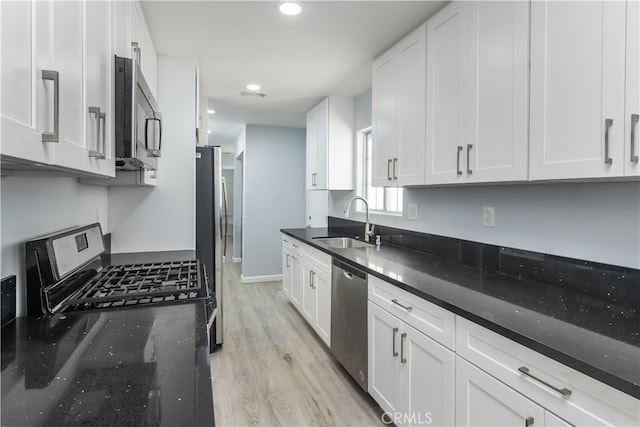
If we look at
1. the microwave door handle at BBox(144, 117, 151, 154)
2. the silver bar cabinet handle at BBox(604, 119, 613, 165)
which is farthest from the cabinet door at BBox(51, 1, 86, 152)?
the silver bar cabinet handle at BBox(604, 119, 613, 165)

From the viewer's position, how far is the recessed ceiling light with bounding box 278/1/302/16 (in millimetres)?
1890

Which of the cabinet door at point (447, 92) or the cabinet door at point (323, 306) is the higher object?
the cabinet door at point (447, 92)

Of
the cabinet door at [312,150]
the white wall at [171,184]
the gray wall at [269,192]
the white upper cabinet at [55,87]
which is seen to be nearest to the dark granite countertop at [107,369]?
the white upper cabinet at [55,87]

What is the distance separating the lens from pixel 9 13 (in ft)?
1.94

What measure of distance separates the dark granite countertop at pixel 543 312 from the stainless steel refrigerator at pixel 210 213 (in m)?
1.35

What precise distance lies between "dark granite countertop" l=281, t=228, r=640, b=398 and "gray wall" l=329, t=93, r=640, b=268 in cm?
17

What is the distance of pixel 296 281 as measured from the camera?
367 cm

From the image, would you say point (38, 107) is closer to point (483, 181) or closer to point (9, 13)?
point (9, 13)

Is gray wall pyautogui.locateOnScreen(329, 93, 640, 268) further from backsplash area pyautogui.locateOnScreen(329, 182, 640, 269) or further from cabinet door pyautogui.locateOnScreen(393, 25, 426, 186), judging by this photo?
cabinet door pyautogui.locateOnScreen(393, 25, 426, 186)

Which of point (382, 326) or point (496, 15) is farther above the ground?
point (496, 15)

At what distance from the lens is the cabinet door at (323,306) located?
9.05 ft

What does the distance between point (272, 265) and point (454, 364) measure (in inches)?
163

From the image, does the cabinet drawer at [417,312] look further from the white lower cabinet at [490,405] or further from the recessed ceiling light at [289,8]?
the recessed ceiling light at [289,8]

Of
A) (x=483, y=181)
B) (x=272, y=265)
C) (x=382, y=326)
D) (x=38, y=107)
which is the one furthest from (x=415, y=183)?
(x=272, y=265)
